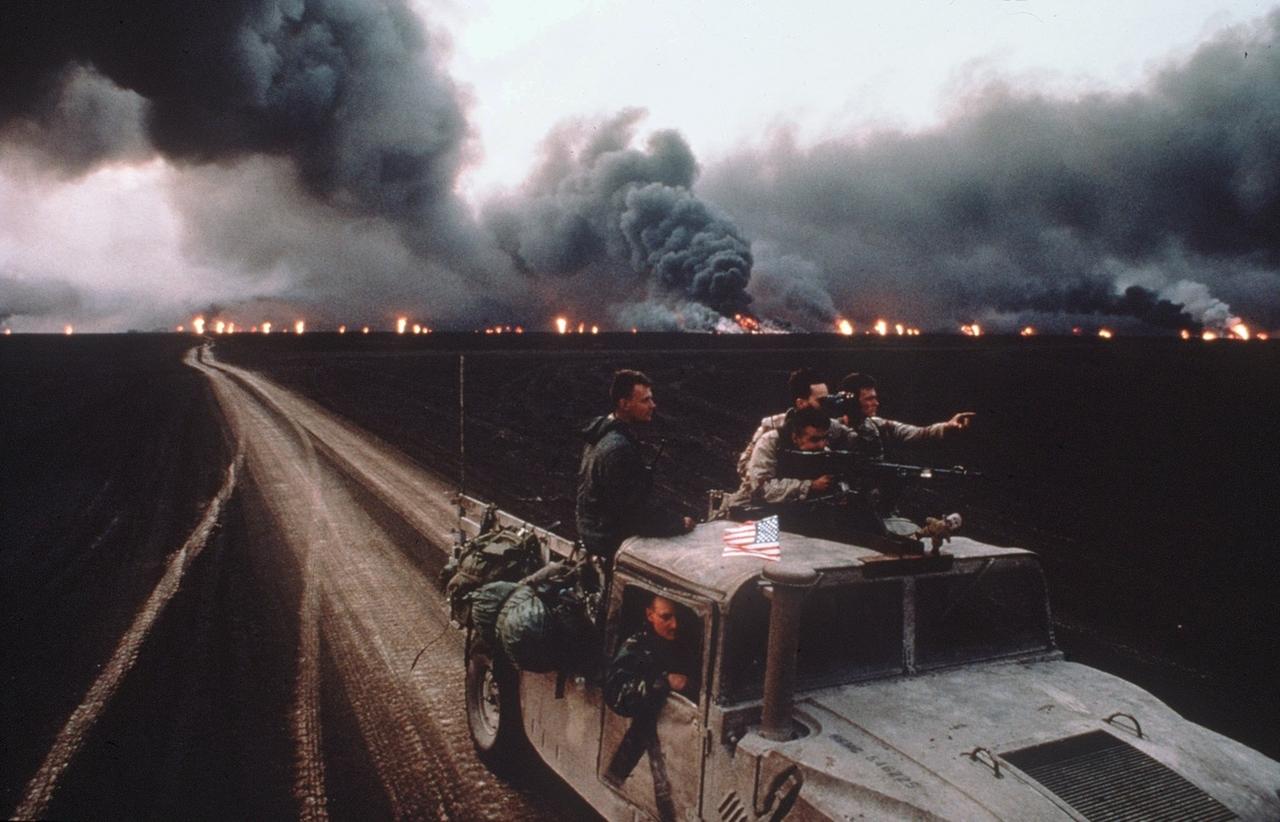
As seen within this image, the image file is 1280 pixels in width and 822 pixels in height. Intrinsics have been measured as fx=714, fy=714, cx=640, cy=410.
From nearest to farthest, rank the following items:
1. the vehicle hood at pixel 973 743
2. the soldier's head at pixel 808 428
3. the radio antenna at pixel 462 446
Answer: the vehicle hood at pixel 973 743, the soldier's head at pixel 808 428, the radio antenna at pixel 462 446

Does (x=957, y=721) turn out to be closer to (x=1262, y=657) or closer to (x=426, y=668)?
(x=426, y=668)

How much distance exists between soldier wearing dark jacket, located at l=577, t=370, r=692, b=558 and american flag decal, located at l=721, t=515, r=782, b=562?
0.33 meters

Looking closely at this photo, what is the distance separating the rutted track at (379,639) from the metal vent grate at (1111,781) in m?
3.45

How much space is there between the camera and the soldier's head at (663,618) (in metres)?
A: 3.77

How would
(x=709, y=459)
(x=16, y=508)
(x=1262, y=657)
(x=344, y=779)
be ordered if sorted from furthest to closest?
(x=709, y=459) < (x=16, y=508) < (x=1262, y=657) < (x=344, y=779)

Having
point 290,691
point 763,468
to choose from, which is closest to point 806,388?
point 763,468

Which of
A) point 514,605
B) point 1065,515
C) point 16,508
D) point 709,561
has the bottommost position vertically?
point 16,508

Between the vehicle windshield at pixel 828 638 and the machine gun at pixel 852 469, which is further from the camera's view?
the machine gun at pixel 852 469

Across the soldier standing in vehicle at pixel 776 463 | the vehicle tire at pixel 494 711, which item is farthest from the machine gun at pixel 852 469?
the vehicle tire at pixel 494 711

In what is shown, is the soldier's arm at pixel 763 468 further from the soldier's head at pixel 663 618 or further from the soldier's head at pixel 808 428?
the soldier's head at pixel 663 618

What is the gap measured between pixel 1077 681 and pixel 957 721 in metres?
1.02

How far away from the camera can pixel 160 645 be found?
308 inches

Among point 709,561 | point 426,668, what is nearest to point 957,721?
point 709,561

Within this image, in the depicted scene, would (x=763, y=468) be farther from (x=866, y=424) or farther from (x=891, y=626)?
(x=891, y=626)
